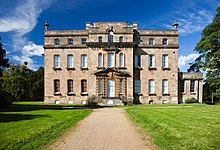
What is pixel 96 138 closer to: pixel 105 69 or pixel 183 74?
pixel 105 69

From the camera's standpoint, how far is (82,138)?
648cm

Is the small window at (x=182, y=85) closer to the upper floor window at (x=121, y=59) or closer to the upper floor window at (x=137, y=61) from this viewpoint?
the upper floor window at (x=137, y=61)

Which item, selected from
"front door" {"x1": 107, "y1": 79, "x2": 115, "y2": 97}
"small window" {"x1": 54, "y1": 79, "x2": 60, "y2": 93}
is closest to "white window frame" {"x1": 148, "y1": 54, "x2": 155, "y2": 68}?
"front door" {"x1": 107, "y1": 79, "x2": 115, "y2": 97}

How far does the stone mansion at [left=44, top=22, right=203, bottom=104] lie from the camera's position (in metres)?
25.5

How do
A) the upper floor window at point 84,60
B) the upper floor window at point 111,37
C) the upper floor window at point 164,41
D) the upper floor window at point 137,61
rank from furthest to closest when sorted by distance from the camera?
1. the upper floor window at point 84,60
2. the upper floor window at point 164,41
3. the upper floor window at point 137,61
4. the upper floor window at point 111,37

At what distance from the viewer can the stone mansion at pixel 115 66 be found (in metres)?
25.5

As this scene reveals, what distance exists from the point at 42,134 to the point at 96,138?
6.81ft

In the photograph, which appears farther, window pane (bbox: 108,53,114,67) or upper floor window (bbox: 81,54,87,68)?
upper floor window (bbox: 81,54,87,68)

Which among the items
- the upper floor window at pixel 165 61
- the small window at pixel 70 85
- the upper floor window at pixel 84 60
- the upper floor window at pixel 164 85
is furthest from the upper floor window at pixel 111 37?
the upper floor window at pixel 164 85

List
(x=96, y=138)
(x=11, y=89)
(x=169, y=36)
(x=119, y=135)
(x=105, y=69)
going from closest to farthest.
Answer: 1. (x=96, y=138)
2. (x=119, y=135)
3. (x=105, y=69)
4. (x=169, y=36)
5. (x=11, y=89)

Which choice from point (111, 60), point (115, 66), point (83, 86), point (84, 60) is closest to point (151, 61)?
point (115, 66)

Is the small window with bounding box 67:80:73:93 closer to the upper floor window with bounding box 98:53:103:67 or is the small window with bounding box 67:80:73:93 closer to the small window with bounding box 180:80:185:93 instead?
the upper floor window with bounding box 98:53:103:67

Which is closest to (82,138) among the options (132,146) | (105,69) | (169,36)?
(132,146)

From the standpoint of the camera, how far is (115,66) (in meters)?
25.8
